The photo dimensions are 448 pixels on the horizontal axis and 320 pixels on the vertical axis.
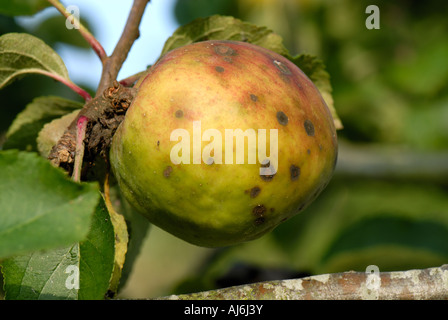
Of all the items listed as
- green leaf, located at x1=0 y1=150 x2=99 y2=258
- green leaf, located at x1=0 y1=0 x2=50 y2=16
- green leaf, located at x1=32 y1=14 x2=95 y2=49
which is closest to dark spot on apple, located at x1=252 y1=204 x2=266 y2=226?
green leaf, located at x1=0 y1=150 x2=99 y2=258

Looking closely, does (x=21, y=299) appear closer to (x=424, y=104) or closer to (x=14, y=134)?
(x=14, y=134)

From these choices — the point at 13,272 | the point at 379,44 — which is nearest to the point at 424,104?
the point at 379,44

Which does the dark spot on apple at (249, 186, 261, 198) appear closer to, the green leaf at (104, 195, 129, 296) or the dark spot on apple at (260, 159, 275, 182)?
the dark spot on apple at (260, 159, 275, 182)

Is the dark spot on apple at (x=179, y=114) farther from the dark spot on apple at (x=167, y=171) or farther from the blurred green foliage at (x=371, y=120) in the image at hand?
the blurred green foliage at (x=371, y=120)

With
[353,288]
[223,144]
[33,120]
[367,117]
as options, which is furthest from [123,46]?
[367,117]

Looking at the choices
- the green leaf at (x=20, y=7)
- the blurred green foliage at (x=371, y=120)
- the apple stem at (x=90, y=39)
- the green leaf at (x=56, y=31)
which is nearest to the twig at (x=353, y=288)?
the apple stem at (x=90, y=39)
